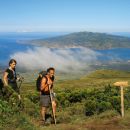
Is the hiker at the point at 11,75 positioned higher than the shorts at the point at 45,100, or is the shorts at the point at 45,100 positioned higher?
the hiker at the point at 11,75

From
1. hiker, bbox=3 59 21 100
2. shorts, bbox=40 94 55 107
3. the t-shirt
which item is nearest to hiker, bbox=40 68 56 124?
shorts, bbox=40 94 55 107

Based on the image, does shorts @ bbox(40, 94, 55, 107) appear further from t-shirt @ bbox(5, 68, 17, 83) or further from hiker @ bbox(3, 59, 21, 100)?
t-shirt @ bbox(5, 68, 17, 83)

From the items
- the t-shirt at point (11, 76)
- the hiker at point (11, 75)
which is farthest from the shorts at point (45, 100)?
the t-shirt at point (11, 76)

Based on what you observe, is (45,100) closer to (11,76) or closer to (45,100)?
(45,100)

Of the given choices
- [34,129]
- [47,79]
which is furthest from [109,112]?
[34,129]

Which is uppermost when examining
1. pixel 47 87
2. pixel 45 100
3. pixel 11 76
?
pixel 11 76

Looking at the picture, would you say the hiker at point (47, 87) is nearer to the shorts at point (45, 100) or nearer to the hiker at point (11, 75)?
the shorts at point (45, 100)

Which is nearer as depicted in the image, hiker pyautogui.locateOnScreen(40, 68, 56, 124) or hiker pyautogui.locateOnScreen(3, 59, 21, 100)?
hiker pyautogui.locateOnScreen(40, 68, 56, 124)

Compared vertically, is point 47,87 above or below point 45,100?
above

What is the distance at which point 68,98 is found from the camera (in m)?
28.9

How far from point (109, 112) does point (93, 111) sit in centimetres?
251

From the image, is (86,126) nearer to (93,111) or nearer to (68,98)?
(93,111)

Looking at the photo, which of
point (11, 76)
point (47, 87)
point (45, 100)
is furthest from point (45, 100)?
point (11, 76)

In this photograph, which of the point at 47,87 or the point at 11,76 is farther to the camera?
the point at 11,76
